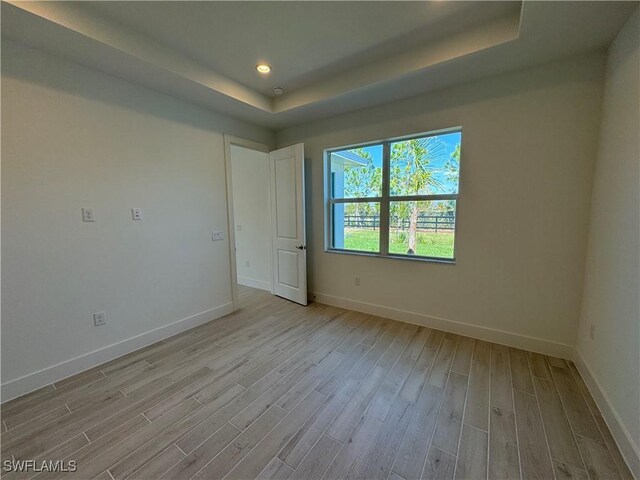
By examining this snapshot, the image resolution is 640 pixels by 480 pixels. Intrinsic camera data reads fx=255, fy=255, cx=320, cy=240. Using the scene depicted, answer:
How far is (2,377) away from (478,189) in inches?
163

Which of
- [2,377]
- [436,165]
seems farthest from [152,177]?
[436,165]

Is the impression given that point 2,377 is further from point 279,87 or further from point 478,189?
point 478,189

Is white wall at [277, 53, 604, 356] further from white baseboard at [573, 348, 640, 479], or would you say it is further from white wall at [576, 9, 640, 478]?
white baseboard at [573, 348, 640, 479]

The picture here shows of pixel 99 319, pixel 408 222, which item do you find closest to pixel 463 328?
pixel 408 222

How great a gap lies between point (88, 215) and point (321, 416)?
8.03 ft

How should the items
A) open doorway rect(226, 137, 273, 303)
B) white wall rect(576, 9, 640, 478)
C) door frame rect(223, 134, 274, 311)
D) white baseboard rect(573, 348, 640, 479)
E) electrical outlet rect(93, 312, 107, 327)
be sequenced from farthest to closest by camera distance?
open doorway rect(226, 137, 273, 303) < door frame rect(223, 134, 274, 311) < electrical outlet rect(93, 312, 107, 327) < white wall rect(576, 9, 640, 478) < white baseboard rect(573, 348, 640, 479)

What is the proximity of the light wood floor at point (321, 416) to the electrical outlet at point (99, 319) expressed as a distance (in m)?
0.38

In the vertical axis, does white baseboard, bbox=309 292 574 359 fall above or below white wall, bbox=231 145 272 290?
below

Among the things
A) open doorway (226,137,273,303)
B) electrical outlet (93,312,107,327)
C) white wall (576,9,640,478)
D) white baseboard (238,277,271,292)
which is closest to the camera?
white wall (576,9,640,478)

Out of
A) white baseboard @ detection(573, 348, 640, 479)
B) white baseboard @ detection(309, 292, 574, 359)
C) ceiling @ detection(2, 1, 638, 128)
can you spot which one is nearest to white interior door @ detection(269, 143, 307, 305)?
white baseboard @ detection(309, 292, 574, 359)

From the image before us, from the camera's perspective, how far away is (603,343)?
5.68ft

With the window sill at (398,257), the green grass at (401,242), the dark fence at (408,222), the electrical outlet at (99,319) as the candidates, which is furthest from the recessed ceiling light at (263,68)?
the electrical outlet at (99,319)

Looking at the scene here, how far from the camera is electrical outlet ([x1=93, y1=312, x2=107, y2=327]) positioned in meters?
2.24

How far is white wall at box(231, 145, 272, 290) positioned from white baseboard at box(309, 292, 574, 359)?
1389 mm
